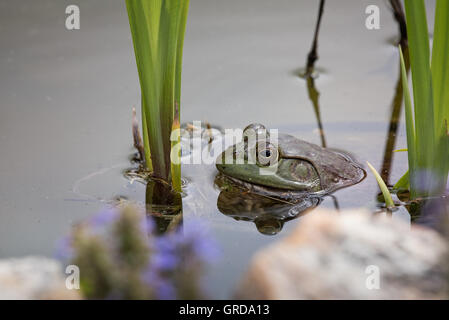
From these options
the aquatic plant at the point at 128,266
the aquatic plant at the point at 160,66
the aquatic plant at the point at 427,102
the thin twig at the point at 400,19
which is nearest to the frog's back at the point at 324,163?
the aquatic plant at the point at 427,102

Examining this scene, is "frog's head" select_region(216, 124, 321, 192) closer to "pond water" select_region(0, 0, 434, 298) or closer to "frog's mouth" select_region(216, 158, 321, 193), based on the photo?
"frog's mouth" select_region(216, 158, 321, 193)

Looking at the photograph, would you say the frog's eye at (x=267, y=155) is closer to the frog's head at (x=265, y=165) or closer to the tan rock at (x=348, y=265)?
the frog's head at (x=265, y=165)

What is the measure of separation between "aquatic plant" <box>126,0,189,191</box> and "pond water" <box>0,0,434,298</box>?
0.24 meters

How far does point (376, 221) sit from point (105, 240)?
4.21 feet

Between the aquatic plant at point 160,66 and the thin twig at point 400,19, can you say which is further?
the thin twig at point 400,19

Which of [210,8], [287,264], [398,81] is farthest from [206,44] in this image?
[287,264]

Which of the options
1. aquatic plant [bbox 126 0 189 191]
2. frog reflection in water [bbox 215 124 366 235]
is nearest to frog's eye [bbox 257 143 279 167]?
frog reflection in water [bbox 215 124 366 235]

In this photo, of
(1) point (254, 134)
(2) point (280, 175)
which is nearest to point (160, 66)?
(1) point (254, 134)

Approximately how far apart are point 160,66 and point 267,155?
740 millimetres

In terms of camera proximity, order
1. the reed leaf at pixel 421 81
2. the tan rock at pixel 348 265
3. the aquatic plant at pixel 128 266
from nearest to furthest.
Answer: the aquatic plant at pixel 128 266, the tan rock at pixel 348 265, the reed leaf at pixel 421 81

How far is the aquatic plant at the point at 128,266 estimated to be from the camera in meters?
1.55

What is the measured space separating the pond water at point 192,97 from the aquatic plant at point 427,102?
0.31 m

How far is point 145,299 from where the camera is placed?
62.2 inches

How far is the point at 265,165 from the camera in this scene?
2723 mm
